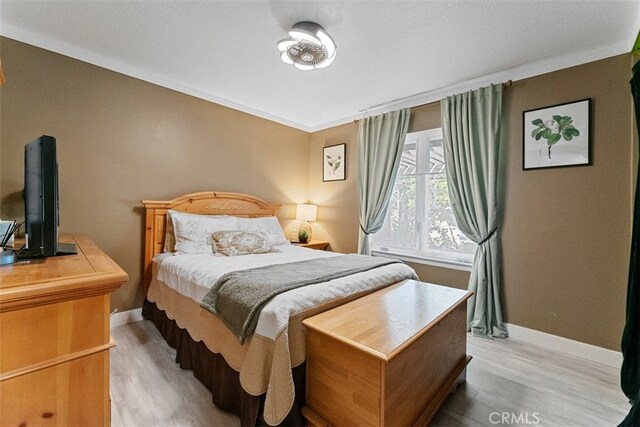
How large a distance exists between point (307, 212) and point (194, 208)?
5.37ft

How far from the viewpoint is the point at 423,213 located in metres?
3.35

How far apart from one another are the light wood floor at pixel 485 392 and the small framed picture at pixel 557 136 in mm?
→ 1643

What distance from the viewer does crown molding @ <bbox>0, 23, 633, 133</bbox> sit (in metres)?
2.19

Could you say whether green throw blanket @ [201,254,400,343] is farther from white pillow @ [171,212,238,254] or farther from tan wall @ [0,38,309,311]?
tan wall @ [0,38,309,311]

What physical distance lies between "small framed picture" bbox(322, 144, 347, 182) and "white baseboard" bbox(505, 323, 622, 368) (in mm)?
2650

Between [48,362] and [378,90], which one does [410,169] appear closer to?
[378,90]

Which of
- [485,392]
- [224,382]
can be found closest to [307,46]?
[224,382]

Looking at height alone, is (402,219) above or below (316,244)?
above

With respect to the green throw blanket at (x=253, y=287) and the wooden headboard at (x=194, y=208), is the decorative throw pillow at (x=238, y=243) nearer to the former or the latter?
the wooden headboard at (x=194, y=208)

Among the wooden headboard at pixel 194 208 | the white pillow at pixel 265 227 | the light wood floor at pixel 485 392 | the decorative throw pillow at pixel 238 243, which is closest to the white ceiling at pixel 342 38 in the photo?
the wooden headboard at pixel 194 208

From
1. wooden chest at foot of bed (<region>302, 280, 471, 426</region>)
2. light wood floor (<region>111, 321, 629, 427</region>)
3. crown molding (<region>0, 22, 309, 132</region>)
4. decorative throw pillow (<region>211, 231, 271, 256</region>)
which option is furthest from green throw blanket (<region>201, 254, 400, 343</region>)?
crown molding (<region>0, 22, 309, 132</region>)

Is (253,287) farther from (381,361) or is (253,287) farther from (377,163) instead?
(377,163)

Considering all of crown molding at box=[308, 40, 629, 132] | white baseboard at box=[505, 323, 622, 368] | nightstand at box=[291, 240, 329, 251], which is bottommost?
white baseboard at box=[505, 323, 622, 368]

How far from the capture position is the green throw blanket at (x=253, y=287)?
146 centimetres
